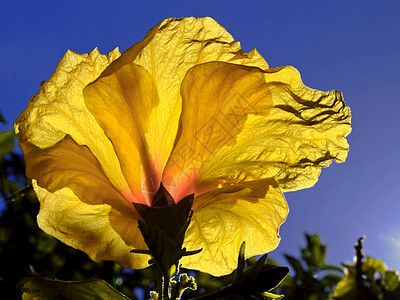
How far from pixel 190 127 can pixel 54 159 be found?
0.35 metres

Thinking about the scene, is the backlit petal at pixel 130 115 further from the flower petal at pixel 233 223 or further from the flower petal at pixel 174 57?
the flower petal at pixel 233 223

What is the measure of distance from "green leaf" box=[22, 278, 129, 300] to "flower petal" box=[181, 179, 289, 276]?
0.33 meters

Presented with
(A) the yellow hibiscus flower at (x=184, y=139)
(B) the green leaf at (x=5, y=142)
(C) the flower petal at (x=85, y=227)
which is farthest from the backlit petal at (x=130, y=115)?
(B) the green leaf at (x=5, y=142)

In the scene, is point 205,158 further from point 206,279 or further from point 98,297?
point 206,279

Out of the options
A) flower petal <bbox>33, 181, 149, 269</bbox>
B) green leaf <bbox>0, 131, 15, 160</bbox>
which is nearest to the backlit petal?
flower petal <bbox>33, 181, 149, 269</bbox>

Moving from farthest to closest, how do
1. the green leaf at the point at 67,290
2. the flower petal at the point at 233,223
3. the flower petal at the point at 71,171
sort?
the flower petal at the point at 233,223 < the flower petal at the point at 71,171 < the green leaf at the point at 67,290

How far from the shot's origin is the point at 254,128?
1223 mm

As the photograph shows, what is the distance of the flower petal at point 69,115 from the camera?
1.07 m

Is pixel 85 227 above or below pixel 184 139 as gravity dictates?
below

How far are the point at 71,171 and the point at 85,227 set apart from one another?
0.17 meters

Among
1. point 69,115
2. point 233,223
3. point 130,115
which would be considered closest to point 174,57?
point 130,115

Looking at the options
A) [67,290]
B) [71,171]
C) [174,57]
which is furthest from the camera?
[174,57]

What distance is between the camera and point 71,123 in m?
1.12

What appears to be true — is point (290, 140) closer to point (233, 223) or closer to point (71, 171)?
point (233, 223)
